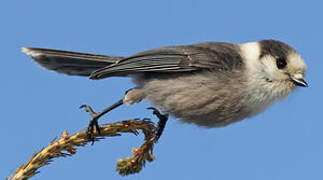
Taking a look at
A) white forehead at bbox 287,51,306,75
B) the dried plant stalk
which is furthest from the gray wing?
the dried plant stalk

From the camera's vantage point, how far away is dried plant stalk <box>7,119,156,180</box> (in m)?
2.30

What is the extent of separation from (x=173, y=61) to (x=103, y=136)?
40.7 inches

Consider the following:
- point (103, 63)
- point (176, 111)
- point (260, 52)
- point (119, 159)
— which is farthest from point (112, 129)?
Result: point (260, 52)

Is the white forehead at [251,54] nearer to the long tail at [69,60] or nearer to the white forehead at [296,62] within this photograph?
the white forehead at [296,62]

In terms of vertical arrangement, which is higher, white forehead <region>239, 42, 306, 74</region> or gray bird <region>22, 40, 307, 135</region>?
white forehead <region>239, 42, 306, 74</region>

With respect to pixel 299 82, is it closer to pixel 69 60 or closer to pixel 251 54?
pixel 251 54

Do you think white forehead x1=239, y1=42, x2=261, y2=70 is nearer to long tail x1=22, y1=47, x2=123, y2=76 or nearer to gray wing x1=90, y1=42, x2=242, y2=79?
gray wing x1=90, y1=42, x2=242, y2=79

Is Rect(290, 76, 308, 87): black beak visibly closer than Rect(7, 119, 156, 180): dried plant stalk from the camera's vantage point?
No

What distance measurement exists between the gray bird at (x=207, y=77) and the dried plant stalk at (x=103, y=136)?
515 millimetres

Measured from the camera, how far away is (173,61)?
3535 millimetres

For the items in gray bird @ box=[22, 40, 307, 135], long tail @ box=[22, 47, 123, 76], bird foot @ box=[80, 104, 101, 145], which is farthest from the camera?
long tail @ box=[22, 47, 123, 76]

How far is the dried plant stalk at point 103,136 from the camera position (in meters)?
2.30

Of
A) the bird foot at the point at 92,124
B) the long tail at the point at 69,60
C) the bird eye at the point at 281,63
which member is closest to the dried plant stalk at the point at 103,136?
the bird foot at the point at 92,124

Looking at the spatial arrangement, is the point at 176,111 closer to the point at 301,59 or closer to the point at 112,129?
the point at 112,129
